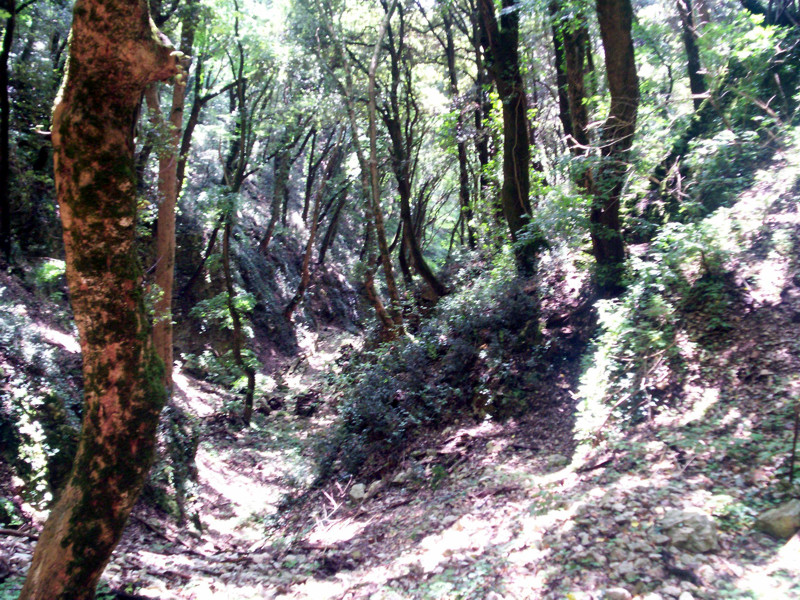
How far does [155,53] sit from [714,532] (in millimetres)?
5249

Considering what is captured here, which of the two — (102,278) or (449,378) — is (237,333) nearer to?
(449,378)

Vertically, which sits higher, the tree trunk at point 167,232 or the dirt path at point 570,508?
the tree trunk at point 167,232

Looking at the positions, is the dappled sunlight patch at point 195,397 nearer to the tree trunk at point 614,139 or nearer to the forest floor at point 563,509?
the forest floor at point 563,509

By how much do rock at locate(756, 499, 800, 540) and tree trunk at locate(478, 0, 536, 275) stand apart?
742cm

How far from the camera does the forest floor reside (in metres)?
4.11

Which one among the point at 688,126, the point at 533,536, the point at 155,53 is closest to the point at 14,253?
the point at 155,53

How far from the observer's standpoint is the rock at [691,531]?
3.94 m

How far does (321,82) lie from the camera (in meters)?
16.7

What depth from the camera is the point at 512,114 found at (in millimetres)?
11367

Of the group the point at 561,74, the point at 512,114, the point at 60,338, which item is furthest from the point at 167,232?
the point at 561,74

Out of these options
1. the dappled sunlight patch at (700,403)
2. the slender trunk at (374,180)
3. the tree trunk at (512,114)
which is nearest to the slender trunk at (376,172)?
the slender trunk at (374,180)

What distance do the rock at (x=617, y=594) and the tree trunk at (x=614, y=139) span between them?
537 cm

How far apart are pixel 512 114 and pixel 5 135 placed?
394 inches

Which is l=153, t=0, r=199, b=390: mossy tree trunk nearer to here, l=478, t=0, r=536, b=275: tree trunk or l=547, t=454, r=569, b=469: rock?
l=478, t=0, r=536, b=275: tree trunk
